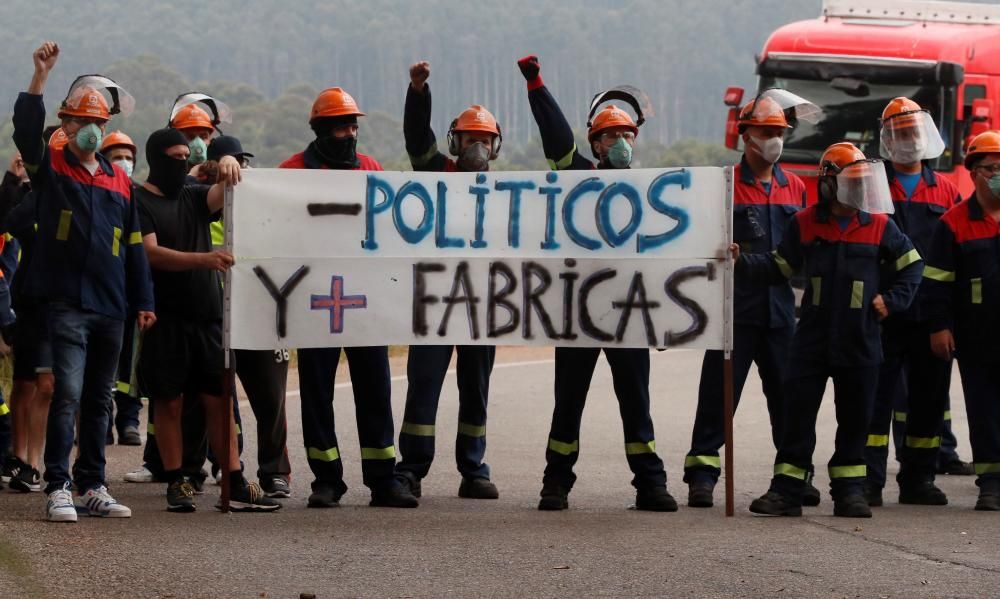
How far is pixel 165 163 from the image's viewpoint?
8.25m

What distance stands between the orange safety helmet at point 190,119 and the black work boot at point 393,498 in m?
2.37

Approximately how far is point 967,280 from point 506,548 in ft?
10.8

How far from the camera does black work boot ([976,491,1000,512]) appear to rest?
29.1ft

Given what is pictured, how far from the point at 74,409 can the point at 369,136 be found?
404 feet

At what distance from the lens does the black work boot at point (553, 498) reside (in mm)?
8625

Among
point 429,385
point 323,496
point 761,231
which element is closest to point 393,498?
point 323,496

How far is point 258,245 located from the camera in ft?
27.6

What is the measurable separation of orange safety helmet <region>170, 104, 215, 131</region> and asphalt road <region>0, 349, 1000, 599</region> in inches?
77.7

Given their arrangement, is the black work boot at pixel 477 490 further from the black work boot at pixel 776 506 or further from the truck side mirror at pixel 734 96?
the truck side mirror at pixel 734 96

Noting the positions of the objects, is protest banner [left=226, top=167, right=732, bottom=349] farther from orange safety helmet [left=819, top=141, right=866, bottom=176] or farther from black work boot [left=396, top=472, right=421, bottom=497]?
black work boot [left=396, top=472, right=421, bottom=497]

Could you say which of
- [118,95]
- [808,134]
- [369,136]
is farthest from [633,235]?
[369,136]

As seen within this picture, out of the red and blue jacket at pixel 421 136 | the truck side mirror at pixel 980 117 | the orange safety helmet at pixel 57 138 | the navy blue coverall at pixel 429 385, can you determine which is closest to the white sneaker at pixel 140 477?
the navy blue coverall at pixel 429 385

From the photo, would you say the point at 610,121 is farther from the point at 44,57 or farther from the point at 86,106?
the point at 44,57

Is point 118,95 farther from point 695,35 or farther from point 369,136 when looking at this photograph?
point 695,35
